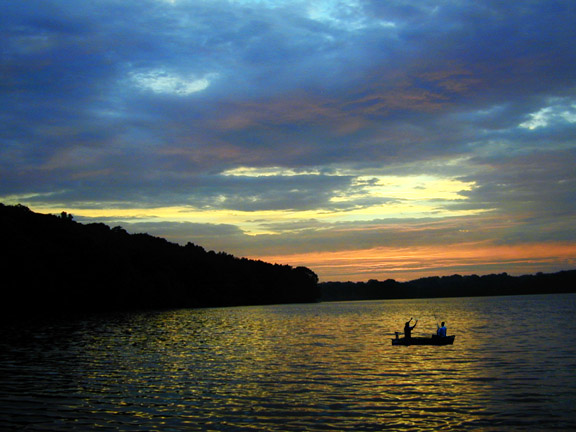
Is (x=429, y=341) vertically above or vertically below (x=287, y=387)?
below

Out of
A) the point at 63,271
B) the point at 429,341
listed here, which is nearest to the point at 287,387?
the point at 429,341

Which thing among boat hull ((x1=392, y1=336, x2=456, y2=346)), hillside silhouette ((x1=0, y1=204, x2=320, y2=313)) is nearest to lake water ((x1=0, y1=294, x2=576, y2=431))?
boat hull ((x1=392, y1=336, x2=456, y2=346))

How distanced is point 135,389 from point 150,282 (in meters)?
143

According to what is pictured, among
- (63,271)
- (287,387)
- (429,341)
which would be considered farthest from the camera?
(63,271)

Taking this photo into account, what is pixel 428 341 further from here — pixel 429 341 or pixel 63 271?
pixel 63 271

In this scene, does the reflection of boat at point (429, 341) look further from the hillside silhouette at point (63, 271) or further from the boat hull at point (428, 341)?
the hillside silhouette at point (63, 271)

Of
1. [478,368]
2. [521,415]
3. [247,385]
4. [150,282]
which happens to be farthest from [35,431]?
[150,282]

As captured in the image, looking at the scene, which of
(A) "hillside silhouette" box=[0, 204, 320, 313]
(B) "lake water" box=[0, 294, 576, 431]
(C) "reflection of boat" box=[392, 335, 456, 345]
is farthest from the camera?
(A) "hillside silhouette" box=[0, 204, 320, 313]

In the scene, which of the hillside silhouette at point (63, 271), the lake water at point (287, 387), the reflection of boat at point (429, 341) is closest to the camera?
the lake water at point (287, 387)

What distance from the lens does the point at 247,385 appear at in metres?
30.0

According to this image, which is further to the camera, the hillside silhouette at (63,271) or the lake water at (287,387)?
the hillside silhouette at (63,271)

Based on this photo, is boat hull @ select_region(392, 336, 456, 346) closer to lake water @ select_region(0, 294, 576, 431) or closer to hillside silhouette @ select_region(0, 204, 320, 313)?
lake water @ select_region(0, 294, 576, 431)

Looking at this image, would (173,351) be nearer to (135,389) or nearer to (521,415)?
→ (135,389)

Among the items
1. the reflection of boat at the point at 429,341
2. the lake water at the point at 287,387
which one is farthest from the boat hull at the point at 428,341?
the lake water at the point at 287,387
